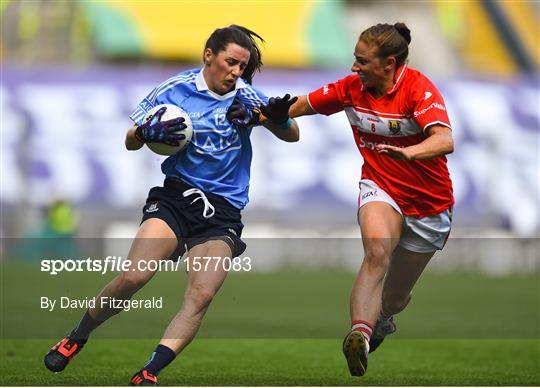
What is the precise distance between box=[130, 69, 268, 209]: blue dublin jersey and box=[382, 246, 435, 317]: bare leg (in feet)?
4.45

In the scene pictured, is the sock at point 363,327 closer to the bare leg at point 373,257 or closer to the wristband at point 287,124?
the bare leg at point 373,257

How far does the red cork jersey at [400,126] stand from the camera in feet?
26.8

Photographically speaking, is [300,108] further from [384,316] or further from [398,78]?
[384,316]

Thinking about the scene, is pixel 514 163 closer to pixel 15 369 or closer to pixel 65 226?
pixel 65 226

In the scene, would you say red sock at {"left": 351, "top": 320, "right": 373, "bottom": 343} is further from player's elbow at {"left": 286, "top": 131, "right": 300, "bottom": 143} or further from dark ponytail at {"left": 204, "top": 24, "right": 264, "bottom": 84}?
dark ponytail at {"left": 204, "top": 24, "right": 264, "bottom": 84}

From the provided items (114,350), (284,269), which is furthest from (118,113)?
(114,350)

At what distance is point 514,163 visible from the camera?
88.4 feet

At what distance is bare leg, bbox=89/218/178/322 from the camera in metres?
7.80

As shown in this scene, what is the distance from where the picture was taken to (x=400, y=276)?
29.2 feet

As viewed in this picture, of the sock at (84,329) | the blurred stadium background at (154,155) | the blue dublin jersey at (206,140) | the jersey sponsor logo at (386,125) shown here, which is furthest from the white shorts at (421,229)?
the blurred stadium background at (154,155)

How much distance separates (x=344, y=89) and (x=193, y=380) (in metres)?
2.40

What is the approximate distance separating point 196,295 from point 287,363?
2832 mm

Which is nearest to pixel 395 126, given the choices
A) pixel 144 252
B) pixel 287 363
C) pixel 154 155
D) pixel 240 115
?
pixel 240 115

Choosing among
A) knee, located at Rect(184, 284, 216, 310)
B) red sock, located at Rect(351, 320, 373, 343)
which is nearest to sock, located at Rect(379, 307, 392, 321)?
red sock, located at Rect(351, 320, 373, 343)
